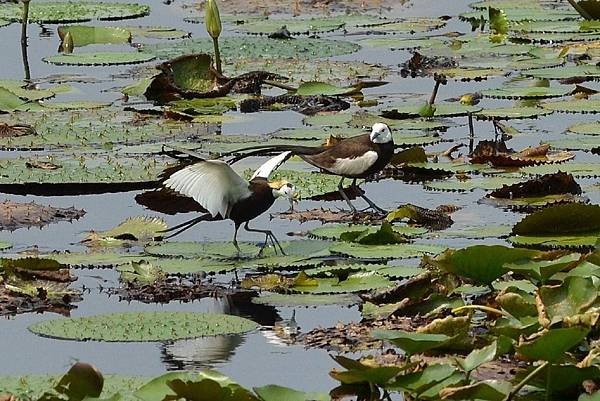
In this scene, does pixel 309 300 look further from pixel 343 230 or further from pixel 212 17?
pixel 212 17

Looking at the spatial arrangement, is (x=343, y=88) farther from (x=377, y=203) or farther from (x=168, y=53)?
(x=377, y=203)

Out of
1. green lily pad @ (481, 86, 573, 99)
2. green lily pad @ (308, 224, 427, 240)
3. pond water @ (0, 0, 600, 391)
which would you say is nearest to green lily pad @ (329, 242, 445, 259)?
green lily pad @ (308, 224, 427, 240)

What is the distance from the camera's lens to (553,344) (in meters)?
4.08

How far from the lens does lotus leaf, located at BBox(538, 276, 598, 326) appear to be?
15.0 ft

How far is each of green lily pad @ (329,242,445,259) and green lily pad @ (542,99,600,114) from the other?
338 cm

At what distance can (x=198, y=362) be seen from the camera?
514 cm

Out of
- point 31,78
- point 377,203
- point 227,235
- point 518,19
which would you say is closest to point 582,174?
point 377,203

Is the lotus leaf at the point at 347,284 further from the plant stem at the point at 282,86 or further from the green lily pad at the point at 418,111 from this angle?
the plant stem at the point at 282,86

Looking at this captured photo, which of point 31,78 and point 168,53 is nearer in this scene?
point 31,78

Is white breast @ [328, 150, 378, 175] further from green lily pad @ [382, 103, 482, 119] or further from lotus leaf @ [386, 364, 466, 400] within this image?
lotus leaf @ [386, 364, 466, 400]

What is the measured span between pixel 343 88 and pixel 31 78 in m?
2.39

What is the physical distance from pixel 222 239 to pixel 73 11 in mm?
8143

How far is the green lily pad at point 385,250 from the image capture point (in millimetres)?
6250

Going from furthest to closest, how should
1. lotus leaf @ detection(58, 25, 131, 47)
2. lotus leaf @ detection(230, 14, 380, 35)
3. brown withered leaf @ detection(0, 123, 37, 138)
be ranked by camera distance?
lotus leaf @ detection(230, 14, 380, 35) → lotus leaf @ detection(58, 25, 131, 47) → brown withered leaf @ detection(0, 123, 37, 138)
